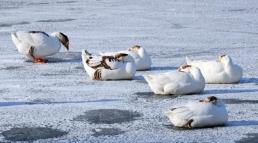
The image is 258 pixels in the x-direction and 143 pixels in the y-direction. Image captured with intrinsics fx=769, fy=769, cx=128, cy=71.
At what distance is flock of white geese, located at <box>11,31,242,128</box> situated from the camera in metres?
6.70

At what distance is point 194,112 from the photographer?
6664 millimetres

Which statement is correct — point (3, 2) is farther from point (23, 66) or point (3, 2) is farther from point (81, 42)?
point (23, 66)

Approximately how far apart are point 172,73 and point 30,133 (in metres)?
2.01

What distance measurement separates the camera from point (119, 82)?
8961 millimetres

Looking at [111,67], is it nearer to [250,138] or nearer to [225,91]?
[225,91]

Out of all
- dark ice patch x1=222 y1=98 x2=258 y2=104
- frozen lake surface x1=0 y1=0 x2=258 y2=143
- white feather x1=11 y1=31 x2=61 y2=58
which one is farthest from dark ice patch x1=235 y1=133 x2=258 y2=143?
white feather x1=11 y1=31 x2=61 y2=58

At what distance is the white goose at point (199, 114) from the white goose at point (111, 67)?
228 cm

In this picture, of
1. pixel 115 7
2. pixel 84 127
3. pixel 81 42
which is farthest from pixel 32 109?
pixel 115 7

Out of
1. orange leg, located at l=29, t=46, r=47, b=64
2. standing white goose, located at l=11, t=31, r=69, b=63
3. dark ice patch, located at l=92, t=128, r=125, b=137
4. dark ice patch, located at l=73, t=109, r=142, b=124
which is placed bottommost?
dark ice patch, located at l=92, t=128, r=125, b=137

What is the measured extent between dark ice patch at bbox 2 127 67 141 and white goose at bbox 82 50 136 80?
2.34 m

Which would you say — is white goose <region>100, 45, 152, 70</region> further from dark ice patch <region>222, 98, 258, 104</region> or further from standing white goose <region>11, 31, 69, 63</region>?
dark ice patch <region>222, 98, 258, 104</region>

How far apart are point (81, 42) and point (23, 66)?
2.71 metres

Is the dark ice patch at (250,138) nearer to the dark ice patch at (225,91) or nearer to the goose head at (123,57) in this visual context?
the dark ice patch at (225,91)

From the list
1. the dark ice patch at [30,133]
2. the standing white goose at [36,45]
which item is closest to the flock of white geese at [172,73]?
the standing white goose at [36,45]
